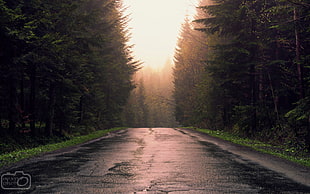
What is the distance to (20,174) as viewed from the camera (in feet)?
26.0

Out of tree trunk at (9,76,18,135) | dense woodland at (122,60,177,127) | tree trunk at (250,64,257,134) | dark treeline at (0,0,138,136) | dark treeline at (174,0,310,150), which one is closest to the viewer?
dark treeline at (0,0,138,136)

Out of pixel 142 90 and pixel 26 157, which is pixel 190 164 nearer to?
pixel 26 157

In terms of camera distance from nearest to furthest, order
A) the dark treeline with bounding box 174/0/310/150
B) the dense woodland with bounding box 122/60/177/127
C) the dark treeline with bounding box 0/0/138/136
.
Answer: the dark treeline with bounding box 0/0/138/136, the dark treeline with bounding box 174/0/310/150, the dense woodland with bounding box 122/60/177/127

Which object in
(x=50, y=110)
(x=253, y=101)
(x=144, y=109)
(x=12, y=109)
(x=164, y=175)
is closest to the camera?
(x=164, y=175)

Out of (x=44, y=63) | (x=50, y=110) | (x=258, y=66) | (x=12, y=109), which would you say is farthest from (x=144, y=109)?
(x=12, y=109)

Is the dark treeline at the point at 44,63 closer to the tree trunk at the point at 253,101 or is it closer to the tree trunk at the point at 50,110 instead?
the tree trunk at the point at 50,110

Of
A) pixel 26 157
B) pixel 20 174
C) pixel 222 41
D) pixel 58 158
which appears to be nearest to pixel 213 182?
pixel 20 174

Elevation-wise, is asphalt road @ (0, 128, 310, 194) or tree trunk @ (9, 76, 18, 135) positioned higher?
tree trunk @ (9, 76, 18, 135)

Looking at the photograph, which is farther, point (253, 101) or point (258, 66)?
point (258, 66)

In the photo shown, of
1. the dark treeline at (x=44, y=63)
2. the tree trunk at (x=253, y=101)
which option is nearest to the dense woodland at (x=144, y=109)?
the tree trunk at (x=253, y=101)

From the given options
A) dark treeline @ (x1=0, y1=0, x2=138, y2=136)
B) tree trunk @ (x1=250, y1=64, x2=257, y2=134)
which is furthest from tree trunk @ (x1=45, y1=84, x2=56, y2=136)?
tree trunk @ (x1=250, y1=64, x2=257, y2=134)

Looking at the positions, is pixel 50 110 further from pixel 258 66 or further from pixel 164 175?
pixel 258 66

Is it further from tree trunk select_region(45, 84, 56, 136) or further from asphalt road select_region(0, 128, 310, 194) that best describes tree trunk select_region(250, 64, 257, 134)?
tree trunk select_region(45, 84, 56, 136)

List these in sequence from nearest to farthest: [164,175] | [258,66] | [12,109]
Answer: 1. [164,175]
2. [12,109]
3. [258,66]
